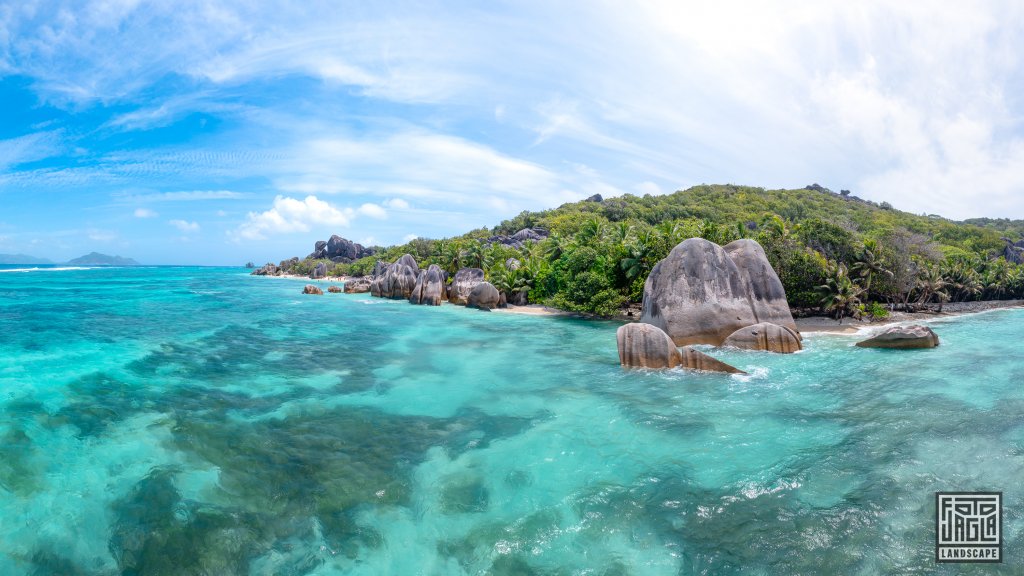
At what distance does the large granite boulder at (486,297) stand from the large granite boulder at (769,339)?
78.8 ft

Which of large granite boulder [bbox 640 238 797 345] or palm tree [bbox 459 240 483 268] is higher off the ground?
palm tree [bbox 459 240 483 268]

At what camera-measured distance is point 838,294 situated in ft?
105

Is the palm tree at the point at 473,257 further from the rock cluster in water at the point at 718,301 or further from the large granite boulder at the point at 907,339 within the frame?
the large granite boulder at the point at 907,339

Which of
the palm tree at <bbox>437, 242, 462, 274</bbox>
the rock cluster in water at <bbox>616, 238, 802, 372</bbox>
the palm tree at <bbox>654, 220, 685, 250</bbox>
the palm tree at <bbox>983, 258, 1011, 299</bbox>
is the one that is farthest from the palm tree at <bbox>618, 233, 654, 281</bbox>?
the palm tree at <bbox>983, 258, 1011, 299</bbox>

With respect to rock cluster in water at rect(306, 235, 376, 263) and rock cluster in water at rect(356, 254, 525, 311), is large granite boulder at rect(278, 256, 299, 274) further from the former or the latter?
rock cluster in water at rect(356, 254, 525, 311)

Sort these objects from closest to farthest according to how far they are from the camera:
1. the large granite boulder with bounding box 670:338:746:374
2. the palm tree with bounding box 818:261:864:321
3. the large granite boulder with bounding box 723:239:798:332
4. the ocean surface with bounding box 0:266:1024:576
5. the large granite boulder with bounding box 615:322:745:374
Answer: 1. the ocean surface with bounding box 0:266:1024:576
2. the large granite boulder with bounding box 670:338:746:374
3. the large granite boulder with bounding box 615:322:745:374
4. the large granite boulder with bounding box 723:239:798:332
5. the palm tree with bounding box 818:261:864:321

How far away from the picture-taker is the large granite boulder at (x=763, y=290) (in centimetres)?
2477

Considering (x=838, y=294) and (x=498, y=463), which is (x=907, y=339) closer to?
(x=838, y=294)

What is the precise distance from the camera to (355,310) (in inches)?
1668

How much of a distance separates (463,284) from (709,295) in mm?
28156

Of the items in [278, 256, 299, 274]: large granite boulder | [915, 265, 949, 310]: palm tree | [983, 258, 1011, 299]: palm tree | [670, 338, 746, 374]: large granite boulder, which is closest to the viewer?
[670, 338, 746, 374]: large granite boulder

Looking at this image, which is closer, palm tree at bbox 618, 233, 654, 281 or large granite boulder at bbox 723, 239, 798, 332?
large granite boulder at bbox 723, 239, 798, 332

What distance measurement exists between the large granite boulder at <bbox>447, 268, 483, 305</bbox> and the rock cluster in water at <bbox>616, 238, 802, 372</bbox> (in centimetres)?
2371

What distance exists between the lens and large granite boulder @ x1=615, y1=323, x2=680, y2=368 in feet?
60.7
